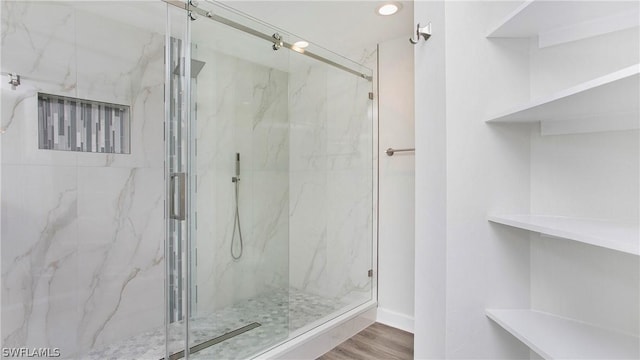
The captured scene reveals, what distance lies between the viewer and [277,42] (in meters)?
2.05

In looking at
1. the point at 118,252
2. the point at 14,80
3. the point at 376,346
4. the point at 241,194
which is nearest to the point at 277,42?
the point at 241,194

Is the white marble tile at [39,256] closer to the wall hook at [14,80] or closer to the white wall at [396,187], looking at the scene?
the wall hook at [14,80]

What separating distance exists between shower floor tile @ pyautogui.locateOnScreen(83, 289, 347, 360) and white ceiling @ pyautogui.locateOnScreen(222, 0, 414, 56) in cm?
191

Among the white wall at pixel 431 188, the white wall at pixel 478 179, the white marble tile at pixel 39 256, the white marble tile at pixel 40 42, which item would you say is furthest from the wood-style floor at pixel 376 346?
the white marble tile at pixel 40 42

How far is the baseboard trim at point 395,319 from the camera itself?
7.85 feet

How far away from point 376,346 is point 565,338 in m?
1.46

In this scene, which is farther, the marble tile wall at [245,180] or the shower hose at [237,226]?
the shower hose at [237,226]

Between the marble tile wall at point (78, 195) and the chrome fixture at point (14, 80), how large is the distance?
0.9 inches

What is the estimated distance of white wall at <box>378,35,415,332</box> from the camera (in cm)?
244

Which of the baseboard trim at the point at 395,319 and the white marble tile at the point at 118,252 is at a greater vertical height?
the white marble tile at the point at 118,252

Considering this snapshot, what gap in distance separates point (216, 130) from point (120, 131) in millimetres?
783

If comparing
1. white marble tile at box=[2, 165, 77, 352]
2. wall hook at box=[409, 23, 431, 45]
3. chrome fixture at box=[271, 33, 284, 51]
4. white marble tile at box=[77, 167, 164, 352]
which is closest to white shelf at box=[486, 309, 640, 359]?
wall hook at box=[409, 23, 431, 45]

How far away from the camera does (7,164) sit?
68.9 inches

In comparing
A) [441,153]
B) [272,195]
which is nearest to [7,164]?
[272,195]
